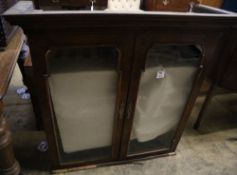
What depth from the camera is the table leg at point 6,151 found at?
0.94 metres

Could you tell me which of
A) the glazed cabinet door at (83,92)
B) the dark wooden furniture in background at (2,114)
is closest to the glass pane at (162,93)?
the glazed cabinet door at (83,92)

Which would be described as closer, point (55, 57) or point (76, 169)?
point (55, 57)

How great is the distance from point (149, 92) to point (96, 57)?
0.36 meters

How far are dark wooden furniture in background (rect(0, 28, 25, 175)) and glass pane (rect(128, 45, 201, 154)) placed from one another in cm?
64

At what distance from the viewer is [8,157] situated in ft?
3.38

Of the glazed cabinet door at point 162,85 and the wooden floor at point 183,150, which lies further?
the wooden floor at point 183,150

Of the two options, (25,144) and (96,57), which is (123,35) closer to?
(96,57)

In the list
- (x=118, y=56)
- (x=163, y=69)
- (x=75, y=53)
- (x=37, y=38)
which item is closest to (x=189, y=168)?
(x=163, y=69)

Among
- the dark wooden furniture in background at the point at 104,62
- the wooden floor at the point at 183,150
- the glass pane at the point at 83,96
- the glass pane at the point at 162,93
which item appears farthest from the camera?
the wooden floor at the point at 183,150

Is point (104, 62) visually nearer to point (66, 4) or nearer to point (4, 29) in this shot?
point (4, 29)

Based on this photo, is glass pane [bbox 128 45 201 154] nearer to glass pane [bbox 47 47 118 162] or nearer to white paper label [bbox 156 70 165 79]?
white paper label [bbox 156 70 165 79]

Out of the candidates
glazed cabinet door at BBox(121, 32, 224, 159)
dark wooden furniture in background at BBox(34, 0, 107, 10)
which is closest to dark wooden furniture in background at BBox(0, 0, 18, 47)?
dark wooden furniture in background at BBox(34, 0, 107, 10)

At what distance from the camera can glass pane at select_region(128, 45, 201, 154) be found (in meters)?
1.04

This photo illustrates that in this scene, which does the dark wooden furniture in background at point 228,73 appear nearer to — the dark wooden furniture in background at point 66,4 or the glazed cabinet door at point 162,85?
the glazed cabinet door at point 162,85
